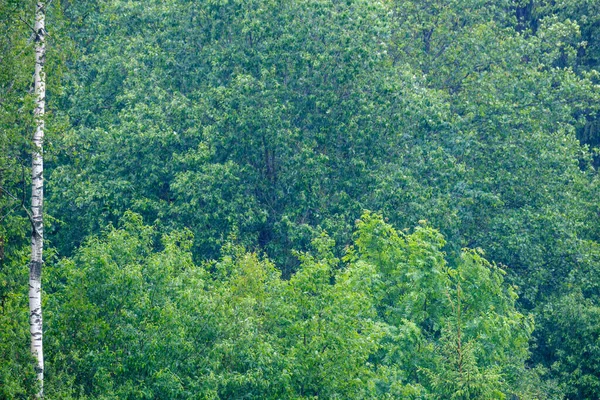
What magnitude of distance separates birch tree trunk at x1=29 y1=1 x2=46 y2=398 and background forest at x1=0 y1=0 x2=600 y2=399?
0.31 m

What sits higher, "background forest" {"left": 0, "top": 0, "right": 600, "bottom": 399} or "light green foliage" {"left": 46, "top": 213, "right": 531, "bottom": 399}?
"background forest" {"left": 0, "top": 0, "right": 600, "bottom": 399}

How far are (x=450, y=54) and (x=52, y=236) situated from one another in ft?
54.6

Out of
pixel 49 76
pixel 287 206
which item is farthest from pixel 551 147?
pixel 49 76

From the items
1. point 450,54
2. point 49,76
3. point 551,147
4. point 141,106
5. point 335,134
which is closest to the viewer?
point 49,76

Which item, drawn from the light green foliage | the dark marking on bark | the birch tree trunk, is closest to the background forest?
the light green foliage

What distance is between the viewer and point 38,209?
1541 centimetres

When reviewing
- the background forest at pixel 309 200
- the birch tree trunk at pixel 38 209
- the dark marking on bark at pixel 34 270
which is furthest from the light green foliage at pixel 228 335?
the dark marking on bark at pixel 34 270

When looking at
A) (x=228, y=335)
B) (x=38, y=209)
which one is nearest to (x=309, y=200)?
(x=228, y=335)

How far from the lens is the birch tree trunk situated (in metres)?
14.7

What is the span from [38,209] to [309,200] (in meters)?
12.4

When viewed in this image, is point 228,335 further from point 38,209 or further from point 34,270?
point 38,209

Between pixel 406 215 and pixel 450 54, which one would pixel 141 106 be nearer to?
pixel 406 215

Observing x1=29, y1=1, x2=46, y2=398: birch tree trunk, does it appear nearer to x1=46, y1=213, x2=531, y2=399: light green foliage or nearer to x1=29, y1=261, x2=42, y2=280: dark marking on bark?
x1=29, y1=261, x2=42, y2=280: dark marking on bark

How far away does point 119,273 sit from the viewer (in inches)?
628
